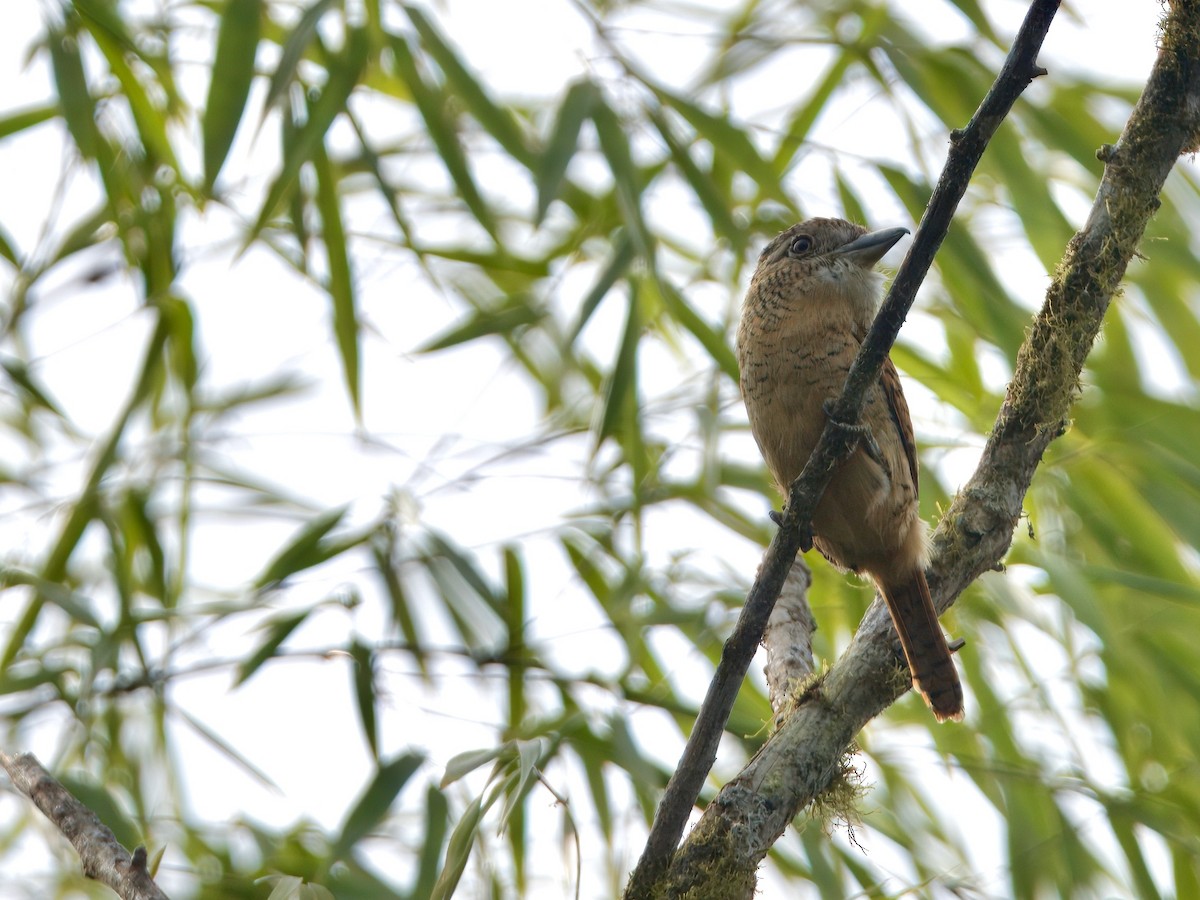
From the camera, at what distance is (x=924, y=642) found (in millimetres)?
2695

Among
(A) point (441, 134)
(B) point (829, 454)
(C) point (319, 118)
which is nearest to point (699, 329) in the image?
(A) point (441, 134)

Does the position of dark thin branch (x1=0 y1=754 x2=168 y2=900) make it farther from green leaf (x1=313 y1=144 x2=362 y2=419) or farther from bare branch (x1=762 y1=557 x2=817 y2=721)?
green leaf (x1=313 y1=144 x2=362 y2=419)

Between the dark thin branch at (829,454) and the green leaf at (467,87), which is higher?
the green leaf at (467,87)

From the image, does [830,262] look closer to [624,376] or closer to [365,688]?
[624,376]

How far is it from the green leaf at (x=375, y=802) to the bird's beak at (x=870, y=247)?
66.1 inches

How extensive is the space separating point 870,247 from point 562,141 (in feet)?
3.00

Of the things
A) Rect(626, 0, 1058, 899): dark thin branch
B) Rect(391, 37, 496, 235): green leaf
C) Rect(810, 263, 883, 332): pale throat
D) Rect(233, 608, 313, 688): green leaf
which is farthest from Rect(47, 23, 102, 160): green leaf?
Rect(626, 0, 1058, 899): dark thin branch

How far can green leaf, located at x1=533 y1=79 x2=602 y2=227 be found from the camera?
3.32m

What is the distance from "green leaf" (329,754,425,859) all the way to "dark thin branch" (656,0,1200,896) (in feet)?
3.97

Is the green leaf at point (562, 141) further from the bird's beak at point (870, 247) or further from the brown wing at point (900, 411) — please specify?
the brown wing at point (900, 411)

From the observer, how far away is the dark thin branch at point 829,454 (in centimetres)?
187

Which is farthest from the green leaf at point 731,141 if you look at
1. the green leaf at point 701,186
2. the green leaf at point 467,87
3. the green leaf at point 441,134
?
the green leaf at point 441,134

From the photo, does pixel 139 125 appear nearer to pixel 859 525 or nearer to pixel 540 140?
pixel 540 140

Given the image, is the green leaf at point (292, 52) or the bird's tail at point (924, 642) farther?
the green leaf at point (292, 52)
